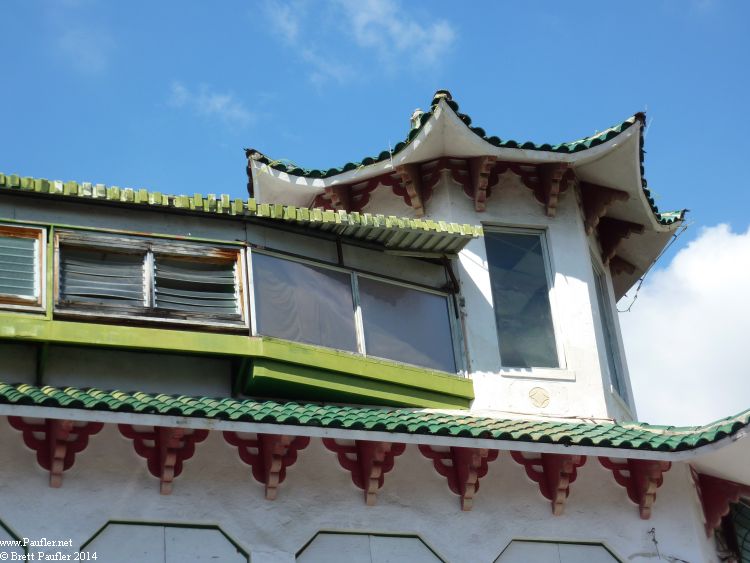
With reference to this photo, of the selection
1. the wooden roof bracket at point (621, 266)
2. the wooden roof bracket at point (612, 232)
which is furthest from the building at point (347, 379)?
the wooden roof bracket at point (621, 266)

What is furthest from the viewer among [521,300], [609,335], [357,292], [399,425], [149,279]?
[609,335]

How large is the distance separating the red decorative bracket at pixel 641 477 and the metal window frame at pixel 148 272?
3665 mm

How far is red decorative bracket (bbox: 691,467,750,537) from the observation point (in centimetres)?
1302

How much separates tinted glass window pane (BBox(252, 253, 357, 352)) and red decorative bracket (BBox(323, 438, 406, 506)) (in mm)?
1391

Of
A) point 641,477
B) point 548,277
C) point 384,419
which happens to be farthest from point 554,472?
point 548,277

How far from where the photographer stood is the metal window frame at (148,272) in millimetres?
12422

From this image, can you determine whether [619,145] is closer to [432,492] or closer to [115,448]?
[432,492]

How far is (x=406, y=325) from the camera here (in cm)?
1398

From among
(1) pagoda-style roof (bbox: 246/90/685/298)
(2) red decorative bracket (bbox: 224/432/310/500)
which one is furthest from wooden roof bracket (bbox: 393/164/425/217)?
(2) red decorative bracket (bbox: 224/432/310/500)

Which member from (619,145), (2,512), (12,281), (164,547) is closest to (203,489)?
(164,547)

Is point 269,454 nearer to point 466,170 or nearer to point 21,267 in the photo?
point 21,267

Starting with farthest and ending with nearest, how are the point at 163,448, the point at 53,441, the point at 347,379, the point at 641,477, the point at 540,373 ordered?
the point at 540,373 < the point at 347,379 < the point at 641,477 < the point at 163,448 < the point at 53,441

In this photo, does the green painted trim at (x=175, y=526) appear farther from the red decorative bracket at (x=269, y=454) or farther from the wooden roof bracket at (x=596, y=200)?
the wooden roof bracket at (x=596, y=200)

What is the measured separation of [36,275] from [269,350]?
2.19 metres
